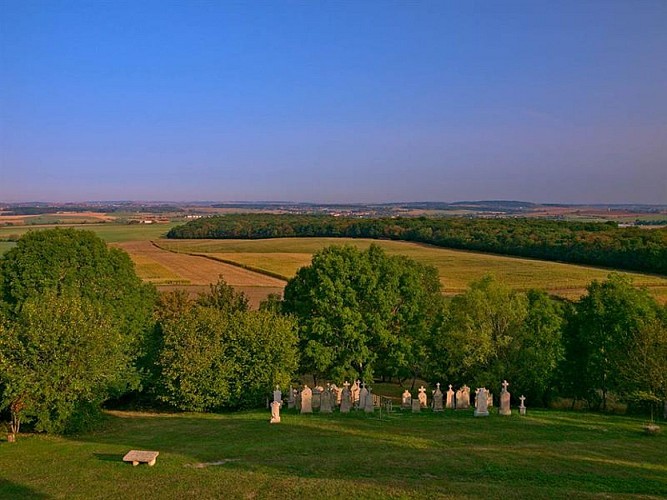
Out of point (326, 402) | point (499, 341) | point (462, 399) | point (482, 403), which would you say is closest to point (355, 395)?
point (326, 402)

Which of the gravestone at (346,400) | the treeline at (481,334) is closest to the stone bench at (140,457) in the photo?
the gravestone at (346,400)

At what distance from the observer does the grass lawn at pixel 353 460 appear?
49.2 ft

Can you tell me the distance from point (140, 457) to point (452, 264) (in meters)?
76.7

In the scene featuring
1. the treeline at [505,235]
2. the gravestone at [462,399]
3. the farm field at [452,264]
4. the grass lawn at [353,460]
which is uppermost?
the treeline at [505,235]

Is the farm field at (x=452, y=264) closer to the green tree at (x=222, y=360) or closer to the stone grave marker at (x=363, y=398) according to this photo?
the stone grave marker at (x=363, y=398)

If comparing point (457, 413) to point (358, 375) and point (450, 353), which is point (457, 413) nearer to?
point (450, 353)

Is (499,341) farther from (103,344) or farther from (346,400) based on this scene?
(103,344)

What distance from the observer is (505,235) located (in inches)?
4353

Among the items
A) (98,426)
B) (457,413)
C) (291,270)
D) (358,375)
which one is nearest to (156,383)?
(98,426)

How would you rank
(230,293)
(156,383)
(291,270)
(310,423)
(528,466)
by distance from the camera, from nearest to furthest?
(528,466)
(310,423)
(156,383)
(230,293)
(291,270)

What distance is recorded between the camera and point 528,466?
16.6m

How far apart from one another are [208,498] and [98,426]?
1207 centimetres

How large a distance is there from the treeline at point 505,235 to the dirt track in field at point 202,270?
4181 centimetres

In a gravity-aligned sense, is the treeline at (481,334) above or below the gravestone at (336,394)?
above
